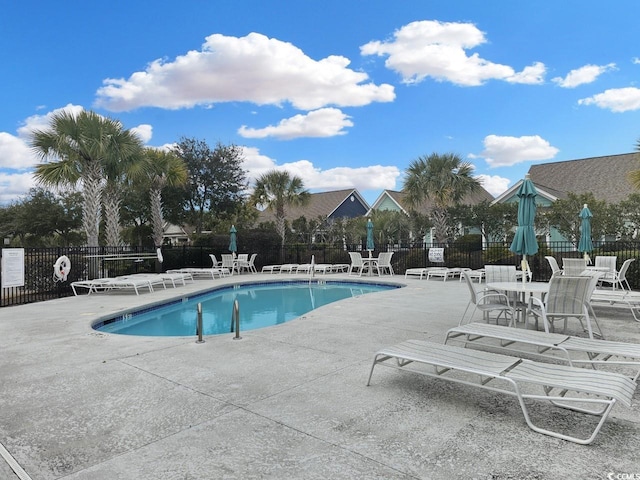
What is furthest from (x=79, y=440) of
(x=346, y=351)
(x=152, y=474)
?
(x=346, y=351)

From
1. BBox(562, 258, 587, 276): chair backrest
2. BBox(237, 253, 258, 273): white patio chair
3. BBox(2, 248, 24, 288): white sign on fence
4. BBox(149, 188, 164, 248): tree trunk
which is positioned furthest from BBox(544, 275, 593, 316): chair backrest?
BBox(149, 188, 164, 248): tree trunk

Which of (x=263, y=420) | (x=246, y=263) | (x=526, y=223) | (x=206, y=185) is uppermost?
(x=206, y=185)

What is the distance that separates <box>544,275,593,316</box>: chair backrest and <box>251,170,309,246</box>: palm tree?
17229mm

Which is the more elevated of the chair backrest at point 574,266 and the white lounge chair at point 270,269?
the chair backrest at point 574,266

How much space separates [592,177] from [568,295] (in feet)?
70.9

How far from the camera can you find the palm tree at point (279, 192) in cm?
2186

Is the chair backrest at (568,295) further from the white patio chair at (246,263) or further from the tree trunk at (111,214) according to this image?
the tree trunk at (111,214)

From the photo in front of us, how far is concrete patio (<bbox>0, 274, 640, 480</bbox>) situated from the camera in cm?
238

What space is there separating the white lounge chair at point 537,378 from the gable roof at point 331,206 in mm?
27882

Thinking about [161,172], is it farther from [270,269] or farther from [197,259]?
[270,269]

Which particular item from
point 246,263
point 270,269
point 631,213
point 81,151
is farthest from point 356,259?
point 631,213

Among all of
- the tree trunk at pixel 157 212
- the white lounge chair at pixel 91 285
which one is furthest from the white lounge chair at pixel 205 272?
the white lounge chair at pixel 91 285

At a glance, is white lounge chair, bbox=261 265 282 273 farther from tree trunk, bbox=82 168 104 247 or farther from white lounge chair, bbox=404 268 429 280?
tree trunk, bbox=82 168 104 247

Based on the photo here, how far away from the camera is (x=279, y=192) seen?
21812mm
